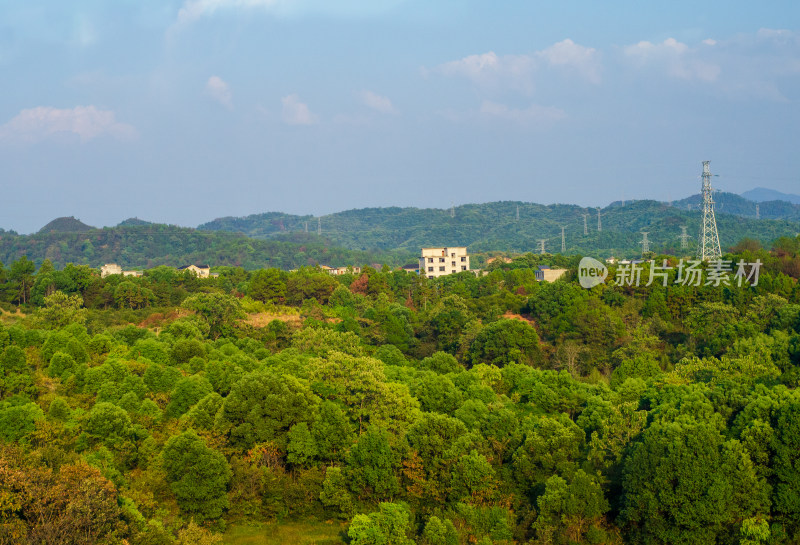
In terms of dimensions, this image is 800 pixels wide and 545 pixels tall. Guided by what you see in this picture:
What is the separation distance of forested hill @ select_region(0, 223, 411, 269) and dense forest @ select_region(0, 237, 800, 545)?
10352 centimetres

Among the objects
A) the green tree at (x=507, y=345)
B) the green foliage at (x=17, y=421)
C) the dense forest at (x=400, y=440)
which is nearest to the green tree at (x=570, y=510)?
the dense forest at (x=400, y=440)

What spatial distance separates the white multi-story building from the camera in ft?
222

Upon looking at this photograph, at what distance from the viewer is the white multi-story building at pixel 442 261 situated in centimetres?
6762

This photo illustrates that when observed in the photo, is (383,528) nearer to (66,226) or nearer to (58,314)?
(58,314)

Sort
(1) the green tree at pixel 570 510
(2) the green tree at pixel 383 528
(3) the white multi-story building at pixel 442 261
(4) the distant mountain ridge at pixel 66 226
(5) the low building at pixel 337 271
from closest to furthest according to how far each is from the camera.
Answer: (2) the green tree at pixel 383 528, (1) the green tree at pixel 570 510, (5) the low building at pixel 337 271, (3) the white multi-story building at pixel 442 261, (4) the distant mountain ridge at pixel 66 226

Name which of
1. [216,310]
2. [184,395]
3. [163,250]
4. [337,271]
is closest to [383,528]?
[184,395]

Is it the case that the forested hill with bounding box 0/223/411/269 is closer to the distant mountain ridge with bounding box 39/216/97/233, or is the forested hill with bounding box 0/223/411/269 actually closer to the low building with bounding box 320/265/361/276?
the distant mountain ridge with bounding box 39/216/97/233

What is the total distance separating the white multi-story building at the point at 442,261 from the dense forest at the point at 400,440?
32650 mm

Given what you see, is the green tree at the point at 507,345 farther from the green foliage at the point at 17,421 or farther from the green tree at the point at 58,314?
the green foliage at the point at 17,421

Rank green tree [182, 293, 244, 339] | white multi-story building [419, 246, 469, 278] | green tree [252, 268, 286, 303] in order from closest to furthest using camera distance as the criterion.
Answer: green tree [182, 293, 244, 339] → green tree [252, 268, 286, 303] → white multi-story building [419, 246, 469, 278]

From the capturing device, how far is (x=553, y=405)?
80.5 ft

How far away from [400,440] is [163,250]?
456ft

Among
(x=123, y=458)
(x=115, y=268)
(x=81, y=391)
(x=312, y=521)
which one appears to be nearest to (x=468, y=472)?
(x=312, y=521)

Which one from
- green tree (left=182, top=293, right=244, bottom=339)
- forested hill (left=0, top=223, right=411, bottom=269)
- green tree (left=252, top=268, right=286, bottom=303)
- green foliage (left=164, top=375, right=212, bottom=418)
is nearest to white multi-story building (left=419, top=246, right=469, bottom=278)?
green tree (left=252, top=268, right=286, bottom=303)
